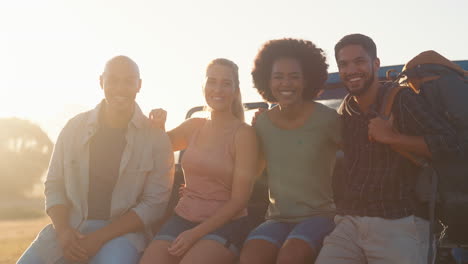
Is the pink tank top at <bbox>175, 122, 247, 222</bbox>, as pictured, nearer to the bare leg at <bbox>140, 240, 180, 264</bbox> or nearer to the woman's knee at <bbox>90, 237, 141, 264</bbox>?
the bare leg at <bbox>140, 240, 180, 264</bbox>

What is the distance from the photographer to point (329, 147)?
388 cm

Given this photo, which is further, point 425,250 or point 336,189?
point 336,189

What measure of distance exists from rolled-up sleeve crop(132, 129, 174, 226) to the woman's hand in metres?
0.05

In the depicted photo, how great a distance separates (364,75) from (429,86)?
0.44 meters

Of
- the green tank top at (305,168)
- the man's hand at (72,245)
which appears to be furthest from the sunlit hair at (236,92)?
the man's hand at (72,245)

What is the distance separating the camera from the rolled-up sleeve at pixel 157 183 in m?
4.11

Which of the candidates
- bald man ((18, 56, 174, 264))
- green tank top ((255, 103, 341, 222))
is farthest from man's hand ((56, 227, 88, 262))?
green tank top ((255, 103, 341, 222))

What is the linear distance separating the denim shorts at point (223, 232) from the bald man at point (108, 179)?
0.23 m

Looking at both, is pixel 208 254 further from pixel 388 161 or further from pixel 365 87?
pixel 365 87

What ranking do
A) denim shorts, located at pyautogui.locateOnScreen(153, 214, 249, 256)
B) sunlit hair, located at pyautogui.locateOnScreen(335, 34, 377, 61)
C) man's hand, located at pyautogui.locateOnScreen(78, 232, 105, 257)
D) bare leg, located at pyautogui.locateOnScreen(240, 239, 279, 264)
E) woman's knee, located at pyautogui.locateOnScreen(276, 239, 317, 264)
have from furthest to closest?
man's hand, located at pyautogui.locateOnScreen(78, 232, 105, 257)
denim shorts, located at pyautogui.locateOnScreen(153, 214, 249, 256)
sunlit hair, located at pyautogui.locateOnScreen(335, 34, 377, 61)
bare leg, located at pyautogui.locateOnScreen(240, 239, 279, 264)
woman's knee, located at pyautogui.locateOnScreen(276, 239, 317, 264)

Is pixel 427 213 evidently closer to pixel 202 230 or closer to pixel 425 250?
pixel 425 250

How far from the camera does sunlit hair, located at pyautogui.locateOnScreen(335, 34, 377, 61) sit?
12.0 feet

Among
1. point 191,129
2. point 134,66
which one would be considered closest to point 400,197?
point 191,129

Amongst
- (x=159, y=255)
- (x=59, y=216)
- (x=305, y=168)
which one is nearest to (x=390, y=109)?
(x=305, y=168)
